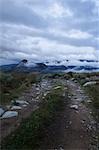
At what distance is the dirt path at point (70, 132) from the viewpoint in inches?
437

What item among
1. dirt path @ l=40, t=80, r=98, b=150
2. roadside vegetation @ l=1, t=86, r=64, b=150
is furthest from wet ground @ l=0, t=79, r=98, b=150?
roadside vegetation @ l=1, t=86, r=64, b=150

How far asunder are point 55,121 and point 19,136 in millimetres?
3424

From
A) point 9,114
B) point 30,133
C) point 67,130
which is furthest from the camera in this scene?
point 9,114

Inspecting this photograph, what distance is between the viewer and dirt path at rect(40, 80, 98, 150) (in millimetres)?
11094

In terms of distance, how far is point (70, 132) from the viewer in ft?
42.0

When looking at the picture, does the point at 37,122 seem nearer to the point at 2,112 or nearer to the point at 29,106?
the point at 2,112

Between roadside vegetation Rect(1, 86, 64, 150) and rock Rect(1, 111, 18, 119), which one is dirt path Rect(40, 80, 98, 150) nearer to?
roadside vegetation Rect(1, 86, 64, 150)

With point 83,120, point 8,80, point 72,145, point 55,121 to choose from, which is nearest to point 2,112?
point 55,121

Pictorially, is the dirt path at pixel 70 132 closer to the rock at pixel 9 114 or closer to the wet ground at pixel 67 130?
the wet ground at pixel 67 130

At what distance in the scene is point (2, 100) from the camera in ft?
61.7

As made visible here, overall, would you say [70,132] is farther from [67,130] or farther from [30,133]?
[30,133]

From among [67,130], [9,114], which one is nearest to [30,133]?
[67,130]

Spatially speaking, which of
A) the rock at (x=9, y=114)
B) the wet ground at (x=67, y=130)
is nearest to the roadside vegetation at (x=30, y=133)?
the wet ground at (x=67, y=130)

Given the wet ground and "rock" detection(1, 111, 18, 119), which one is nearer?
the wet ground
